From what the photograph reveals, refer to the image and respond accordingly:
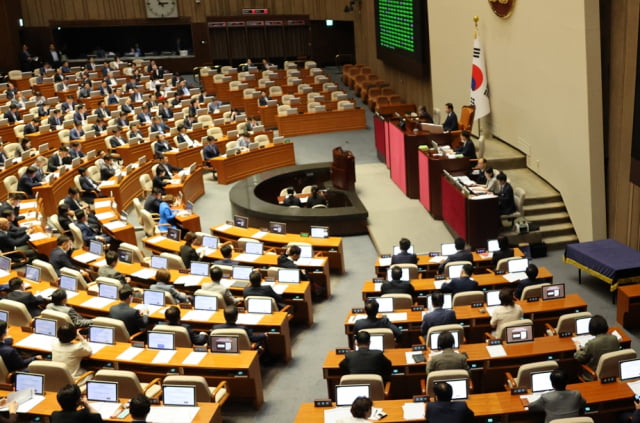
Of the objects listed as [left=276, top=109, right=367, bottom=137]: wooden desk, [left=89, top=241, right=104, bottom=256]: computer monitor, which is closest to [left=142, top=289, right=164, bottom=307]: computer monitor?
[left=89, top=241, right=104, bottom=256]: computer monitor

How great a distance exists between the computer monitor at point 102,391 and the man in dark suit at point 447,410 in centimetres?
309

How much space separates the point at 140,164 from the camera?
16609 millimetres

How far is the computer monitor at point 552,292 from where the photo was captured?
8.84 m

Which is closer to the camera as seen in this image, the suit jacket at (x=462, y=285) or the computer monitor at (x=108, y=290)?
the suit jacket at (x=462, y=285)

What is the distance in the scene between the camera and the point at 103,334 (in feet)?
26.8

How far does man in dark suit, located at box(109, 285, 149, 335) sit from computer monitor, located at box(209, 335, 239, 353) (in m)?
1.31

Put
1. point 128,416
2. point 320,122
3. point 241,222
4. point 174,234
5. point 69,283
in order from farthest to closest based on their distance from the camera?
point 320,122 → point 241,222 → point 174,234 → point 69,283 → point 128,416

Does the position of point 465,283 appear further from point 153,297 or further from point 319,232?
point 153,297

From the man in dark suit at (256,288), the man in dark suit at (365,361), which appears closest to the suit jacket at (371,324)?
the man in dark suit at (365,361)

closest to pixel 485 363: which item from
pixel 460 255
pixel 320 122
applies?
pixel 460 255

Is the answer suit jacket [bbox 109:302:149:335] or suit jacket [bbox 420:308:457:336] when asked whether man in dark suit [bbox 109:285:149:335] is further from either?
suit jacket [bbox 420:308:457:336]

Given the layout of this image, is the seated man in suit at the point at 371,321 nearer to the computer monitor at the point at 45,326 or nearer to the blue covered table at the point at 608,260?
the computer monitor at the point at 45,326

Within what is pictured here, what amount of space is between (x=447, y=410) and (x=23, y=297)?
19.9ft

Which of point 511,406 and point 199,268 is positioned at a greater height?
point 199,268
